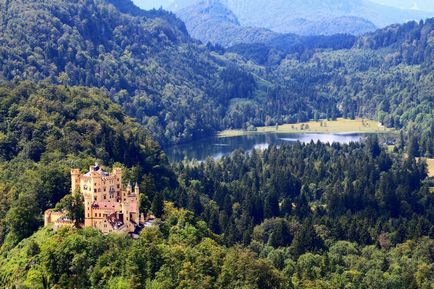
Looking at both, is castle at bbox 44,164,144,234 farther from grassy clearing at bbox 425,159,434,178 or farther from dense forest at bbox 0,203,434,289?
grassy clearing at bbox 425,159,434,178

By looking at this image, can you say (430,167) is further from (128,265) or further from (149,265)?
(128,265)

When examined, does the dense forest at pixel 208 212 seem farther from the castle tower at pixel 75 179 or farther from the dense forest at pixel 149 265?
the castle tower at pixel 75 179

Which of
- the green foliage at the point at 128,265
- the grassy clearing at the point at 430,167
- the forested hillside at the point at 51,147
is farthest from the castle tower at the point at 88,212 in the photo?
the grassy clearing at the point at 430,167

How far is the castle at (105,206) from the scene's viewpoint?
70.8 meters

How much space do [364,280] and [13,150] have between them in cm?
4582

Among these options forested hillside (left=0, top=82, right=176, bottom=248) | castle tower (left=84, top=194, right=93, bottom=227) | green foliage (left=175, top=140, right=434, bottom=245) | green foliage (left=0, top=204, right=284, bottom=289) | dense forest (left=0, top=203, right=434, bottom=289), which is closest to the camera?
green foliage (left=0, top=204, right=284, bottom=289)

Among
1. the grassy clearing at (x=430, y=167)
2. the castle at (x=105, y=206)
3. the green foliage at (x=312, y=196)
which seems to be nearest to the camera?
the castle at (x=105, y=206)

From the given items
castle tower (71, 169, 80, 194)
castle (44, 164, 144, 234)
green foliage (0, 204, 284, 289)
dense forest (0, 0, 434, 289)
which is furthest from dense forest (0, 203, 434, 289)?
castle tower (71, 169, 80, 194)

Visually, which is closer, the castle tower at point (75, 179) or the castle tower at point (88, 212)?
the castle tower at point (88, 212)

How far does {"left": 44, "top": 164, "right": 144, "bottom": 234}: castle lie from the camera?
70831mm

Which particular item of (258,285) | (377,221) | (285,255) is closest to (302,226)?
(285,255)

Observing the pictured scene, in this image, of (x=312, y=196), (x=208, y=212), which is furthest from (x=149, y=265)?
(x=312, y=196)

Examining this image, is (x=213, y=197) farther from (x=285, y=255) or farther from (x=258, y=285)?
(x=258, y=285)

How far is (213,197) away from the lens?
117812mm
